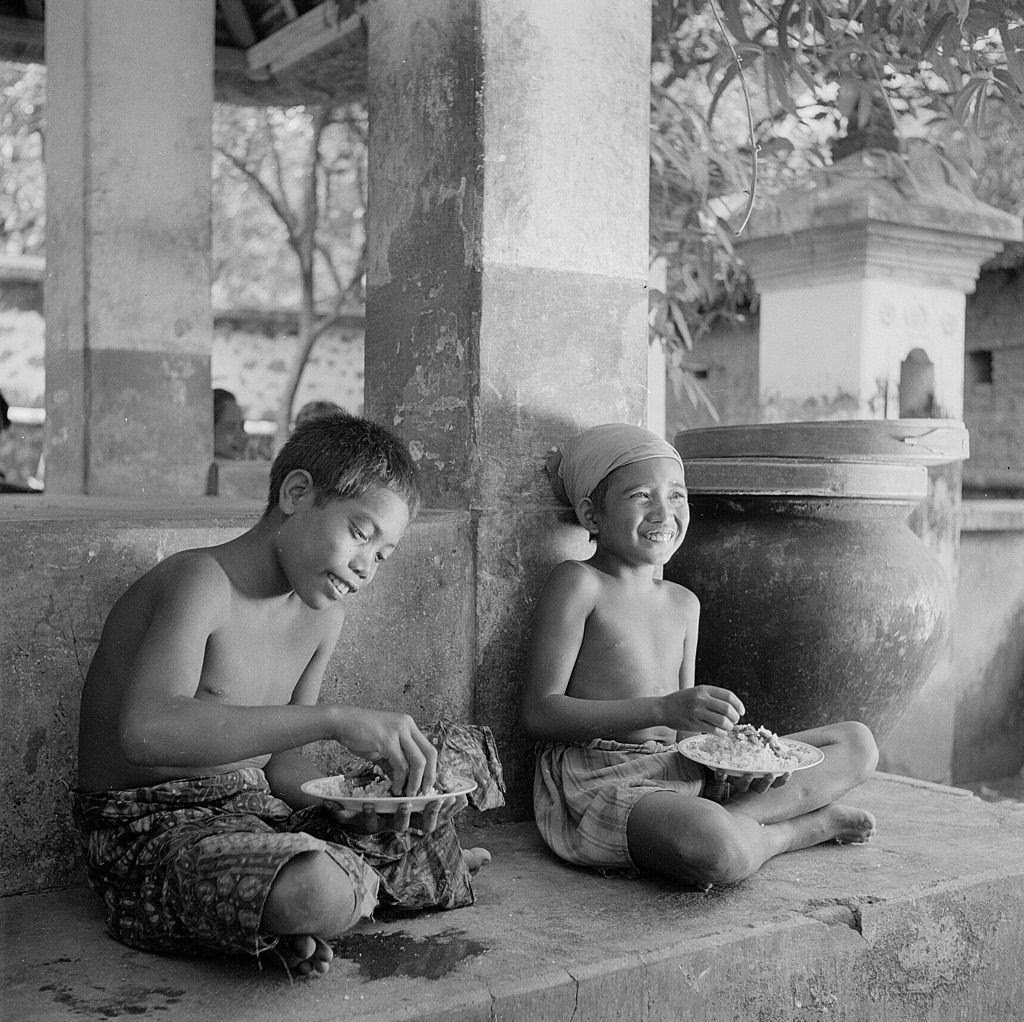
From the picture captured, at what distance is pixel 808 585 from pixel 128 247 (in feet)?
11.5

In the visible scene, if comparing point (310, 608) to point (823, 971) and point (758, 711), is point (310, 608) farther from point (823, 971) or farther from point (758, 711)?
point (758, 711)

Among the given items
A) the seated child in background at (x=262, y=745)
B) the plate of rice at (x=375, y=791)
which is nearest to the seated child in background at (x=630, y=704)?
the seated child in background at (x=262, y=745)

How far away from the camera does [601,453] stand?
301 cm

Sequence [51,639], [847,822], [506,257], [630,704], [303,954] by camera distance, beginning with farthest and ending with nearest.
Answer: [506,257], [847,822], [630,704], [51,639], [303,954]

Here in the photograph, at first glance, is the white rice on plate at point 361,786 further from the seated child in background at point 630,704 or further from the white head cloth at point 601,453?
the white head cloth at point 601,453

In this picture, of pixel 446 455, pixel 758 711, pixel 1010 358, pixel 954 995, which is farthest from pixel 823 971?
pixel 1010 358

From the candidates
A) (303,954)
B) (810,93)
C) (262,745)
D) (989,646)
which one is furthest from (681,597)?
(989,646)

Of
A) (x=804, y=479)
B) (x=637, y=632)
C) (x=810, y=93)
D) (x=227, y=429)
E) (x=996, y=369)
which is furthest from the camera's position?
(x=996, y=369)

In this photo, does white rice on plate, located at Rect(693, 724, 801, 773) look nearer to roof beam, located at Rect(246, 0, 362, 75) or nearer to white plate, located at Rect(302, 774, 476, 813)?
white plate, located at Rect(302, 774, 476, 813)

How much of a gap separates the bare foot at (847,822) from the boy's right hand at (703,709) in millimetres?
399

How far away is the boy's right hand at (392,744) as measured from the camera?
214 centimetres

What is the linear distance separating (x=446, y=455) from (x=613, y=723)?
0.83 metres

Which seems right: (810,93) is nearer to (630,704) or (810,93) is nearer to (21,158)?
(630,704)

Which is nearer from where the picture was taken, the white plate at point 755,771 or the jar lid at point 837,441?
the white plate at point 755,771
